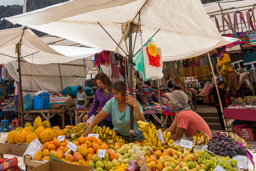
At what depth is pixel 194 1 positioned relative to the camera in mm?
2434

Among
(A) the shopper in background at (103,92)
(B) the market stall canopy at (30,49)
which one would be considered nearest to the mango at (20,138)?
(A) the shopper in background at (103,92)

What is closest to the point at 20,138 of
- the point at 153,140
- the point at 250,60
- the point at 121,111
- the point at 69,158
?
the point at 69,158

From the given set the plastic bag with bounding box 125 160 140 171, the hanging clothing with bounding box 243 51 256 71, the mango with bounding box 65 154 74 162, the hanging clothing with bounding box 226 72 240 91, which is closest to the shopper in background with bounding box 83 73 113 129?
the mango with bounding box 65 154 74 162

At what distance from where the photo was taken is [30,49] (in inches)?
232

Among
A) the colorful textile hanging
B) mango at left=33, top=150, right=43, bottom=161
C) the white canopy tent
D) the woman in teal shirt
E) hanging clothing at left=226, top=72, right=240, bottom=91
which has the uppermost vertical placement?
the white canopy tent

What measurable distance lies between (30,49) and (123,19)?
13.6 feet

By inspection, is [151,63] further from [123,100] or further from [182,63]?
[182,63]

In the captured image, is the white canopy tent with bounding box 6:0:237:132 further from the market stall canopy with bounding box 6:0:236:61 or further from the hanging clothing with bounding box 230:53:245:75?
the hanging clothing with bounding box 230:53:245:75

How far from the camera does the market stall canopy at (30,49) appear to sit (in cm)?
449

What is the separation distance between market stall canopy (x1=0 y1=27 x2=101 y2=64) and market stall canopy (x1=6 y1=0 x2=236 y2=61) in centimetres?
146

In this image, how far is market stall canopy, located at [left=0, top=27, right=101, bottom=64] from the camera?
4.49 m

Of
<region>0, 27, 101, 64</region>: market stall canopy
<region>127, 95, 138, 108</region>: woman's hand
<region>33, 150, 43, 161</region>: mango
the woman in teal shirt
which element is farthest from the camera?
<region>0, 27, 101, 64</region>: market stall canopy

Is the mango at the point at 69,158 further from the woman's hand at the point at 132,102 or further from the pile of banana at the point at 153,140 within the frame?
the woman's hand at the point at 132,102

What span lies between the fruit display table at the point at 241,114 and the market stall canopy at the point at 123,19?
70.6 inches
